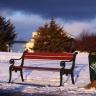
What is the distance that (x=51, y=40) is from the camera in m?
59.1

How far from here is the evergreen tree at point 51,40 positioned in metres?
58.7

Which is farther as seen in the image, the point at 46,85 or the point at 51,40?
the point at 51,40

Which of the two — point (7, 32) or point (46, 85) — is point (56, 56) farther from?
point (7, 32)

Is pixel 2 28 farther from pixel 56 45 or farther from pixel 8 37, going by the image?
pixel 56 45

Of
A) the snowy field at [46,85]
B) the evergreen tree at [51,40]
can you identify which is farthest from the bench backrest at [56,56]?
the evergreen tree at [51,40]

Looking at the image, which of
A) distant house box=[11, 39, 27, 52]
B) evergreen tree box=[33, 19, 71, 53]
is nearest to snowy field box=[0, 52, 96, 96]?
evergreen tree box=[33, 19, 71, 53]

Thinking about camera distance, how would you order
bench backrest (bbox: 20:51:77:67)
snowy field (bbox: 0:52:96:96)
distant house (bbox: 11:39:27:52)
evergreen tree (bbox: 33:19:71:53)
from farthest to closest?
distant house (bbox: 11:39:27:52) → evergreen tree (bbox: 33:19:71:53) → bench backrest (bbox: 20:51:77:67) → snowy field (bbox: 0:52:96:96)

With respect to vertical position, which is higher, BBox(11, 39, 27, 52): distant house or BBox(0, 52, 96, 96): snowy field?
BBox(11, 39, 27, 52): distant house

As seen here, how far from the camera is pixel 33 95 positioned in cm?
874

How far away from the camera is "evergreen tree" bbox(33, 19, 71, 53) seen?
5869 cm

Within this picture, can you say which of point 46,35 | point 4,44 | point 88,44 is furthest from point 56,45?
point 88,44

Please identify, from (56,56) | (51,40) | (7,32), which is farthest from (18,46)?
(56,56)

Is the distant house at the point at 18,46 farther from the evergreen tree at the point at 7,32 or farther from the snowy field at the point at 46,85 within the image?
the snowy field at the point at 46,85

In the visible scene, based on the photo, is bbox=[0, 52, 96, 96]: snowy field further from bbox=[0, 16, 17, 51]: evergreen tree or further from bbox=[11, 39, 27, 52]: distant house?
bbox=[11, 39, 27, 52]: distant house
